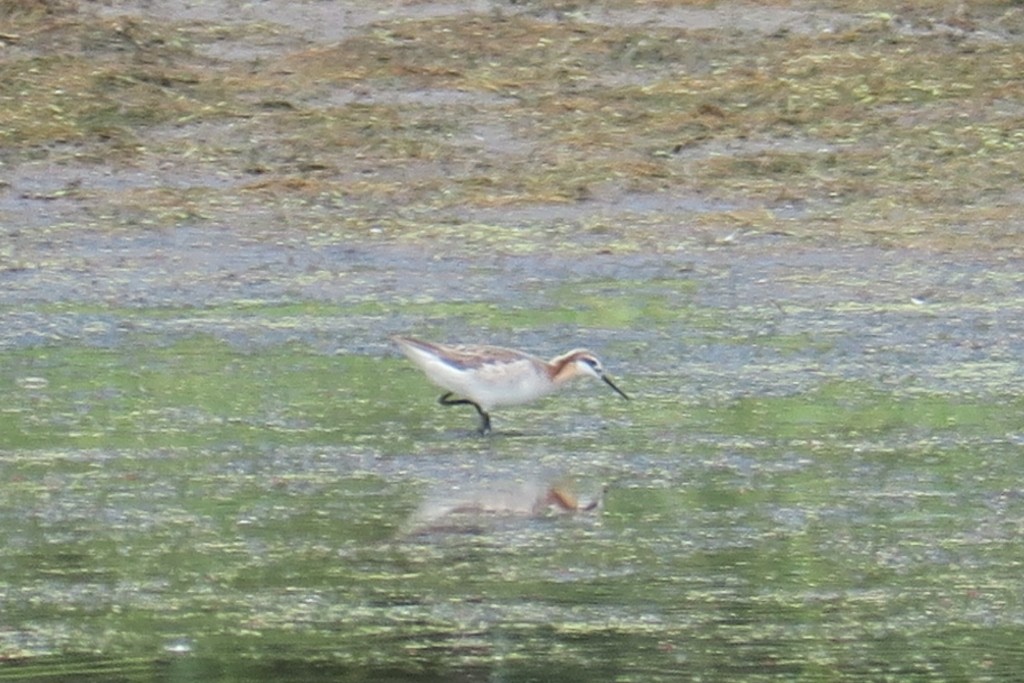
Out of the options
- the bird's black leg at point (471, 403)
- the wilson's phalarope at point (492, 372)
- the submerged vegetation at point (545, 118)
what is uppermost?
the wilson's phalarope at point (492, 372)

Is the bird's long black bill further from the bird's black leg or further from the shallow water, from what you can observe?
the bird's black leg

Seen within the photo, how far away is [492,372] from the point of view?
10297 millimetres

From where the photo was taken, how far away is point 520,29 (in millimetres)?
18672

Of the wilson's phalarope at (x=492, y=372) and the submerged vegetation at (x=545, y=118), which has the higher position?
the wilson's phalarope at (x=492, y=372)

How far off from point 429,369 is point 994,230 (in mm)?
5423

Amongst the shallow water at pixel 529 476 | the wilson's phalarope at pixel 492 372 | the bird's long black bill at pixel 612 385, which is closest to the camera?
the shallow water at pixel 529 476

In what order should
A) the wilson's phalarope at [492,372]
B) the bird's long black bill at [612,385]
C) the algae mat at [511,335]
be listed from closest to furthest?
the algae mat at [511,335], the wilson's phalarope at [492,372], the bird's long black bill at [612,385]

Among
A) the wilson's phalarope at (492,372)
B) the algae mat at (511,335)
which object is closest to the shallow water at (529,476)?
the algae mat at (511,335)

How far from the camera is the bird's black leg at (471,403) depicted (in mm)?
10414

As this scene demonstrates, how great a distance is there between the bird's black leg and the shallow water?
0.09m

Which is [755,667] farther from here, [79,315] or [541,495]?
[79,315]

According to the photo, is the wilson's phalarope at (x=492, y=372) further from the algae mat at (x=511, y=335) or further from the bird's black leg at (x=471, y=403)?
the algae mat at (x=511, y=335)

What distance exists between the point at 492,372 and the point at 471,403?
0.26 metres

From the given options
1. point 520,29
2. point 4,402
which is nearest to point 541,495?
point 4,402
